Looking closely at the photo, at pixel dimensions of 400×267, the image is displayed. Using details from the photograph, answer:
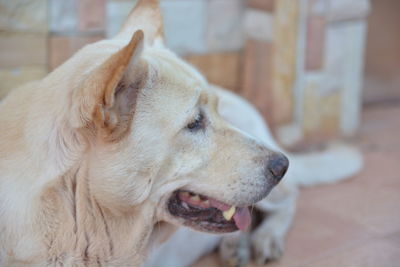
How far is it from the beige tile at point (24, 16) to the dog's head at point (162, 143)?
1198mm

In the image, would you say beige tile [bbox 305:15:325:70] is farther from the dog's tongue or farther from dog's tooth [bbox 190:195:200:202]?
dog's tooth [bbox 190:195:200:202]

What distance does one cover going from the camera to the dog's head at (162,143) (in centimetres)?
184

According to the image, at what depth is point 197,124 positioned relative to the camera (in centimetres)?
209

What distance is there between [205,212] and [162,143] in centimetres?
36

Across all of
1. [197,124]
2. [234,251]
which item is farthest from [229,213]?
[234,251]

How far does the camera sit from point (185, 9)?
390cm

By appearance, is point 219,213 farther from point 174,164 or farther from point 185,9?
point 185,9

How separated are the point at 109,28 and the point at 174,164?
176 centimetres

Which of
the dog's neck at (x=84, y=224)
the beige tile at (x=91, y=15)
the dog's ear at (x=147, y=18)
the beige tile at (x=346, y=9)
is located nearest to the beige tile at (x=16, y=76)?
the beige tile at (x=91, y=15)

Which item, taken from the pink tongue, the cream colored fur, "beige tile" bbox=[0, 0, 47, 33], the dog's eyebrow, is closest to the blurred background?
"beige tile" bbox=[0, 0, 47, 33]

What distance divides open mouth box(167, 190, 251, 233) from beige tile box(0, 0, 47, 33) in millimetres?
1620

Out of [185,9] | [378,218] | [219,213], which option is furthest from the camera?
[185,9]

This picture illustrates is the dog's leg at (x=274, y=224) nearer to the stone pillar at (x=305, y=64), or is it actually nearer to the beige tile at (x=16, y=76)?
the stone pillar at (x=305, y=64)

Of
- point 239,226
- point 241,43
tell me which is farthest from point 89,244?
point 241,43
